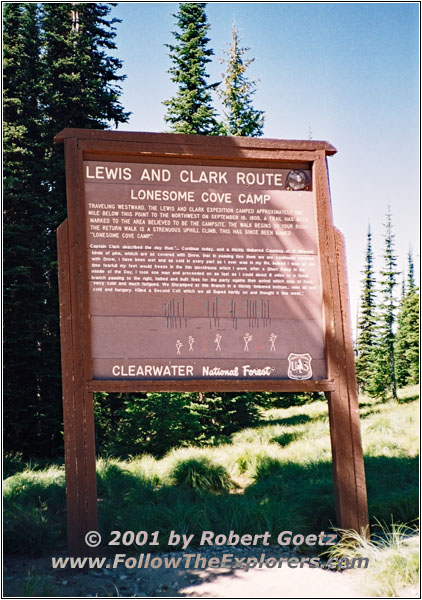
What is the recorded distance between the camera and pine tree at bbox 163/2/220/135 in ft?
56.5

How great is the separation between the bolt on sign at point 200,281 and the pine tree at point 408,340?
2828cm

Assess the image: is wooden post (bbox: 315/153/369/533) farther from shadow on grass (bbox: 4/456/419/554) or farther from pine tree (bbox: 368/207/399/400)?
pine tree (bbox: 368/207/399/400)

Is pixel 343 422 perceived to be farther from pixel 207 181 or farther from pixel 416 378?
pixel 416 378

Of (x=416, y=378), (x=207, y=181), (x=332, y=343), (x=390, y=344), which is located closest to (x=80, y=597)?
(x=332, y=343)

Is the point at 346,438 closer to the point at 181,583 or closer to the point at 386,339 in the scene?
the point at 181,583

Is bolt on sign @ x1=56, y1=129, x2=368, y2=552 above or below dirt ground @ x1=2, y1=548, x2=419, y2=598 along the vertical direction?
above

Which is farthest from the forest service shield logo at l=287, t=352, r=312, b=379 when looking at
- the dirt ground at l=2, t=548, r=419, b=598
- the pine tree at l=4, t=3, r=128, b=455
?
the pine tree at l=4, t=3, r=128, b=455

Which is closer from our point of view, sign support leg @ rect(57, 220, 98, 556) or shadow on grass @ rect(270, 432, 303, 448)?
sign support leg @ rect(57, 220, 98, 556)

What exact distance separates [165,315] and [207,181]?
4.78 feet

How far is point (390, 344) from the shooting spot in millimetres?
27938

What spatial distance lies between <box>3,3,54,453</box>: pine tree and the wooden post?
9237 mm

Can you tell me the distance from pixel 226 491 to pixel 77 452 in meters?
3.50

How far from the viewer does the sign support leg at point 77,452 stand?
504 cm

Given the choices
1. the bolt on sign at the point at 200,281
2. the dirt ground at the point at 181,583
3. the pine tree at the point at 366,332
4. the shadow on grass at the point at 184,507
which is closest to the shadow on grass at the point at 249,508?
the shadow on grass at the point at 184,507
